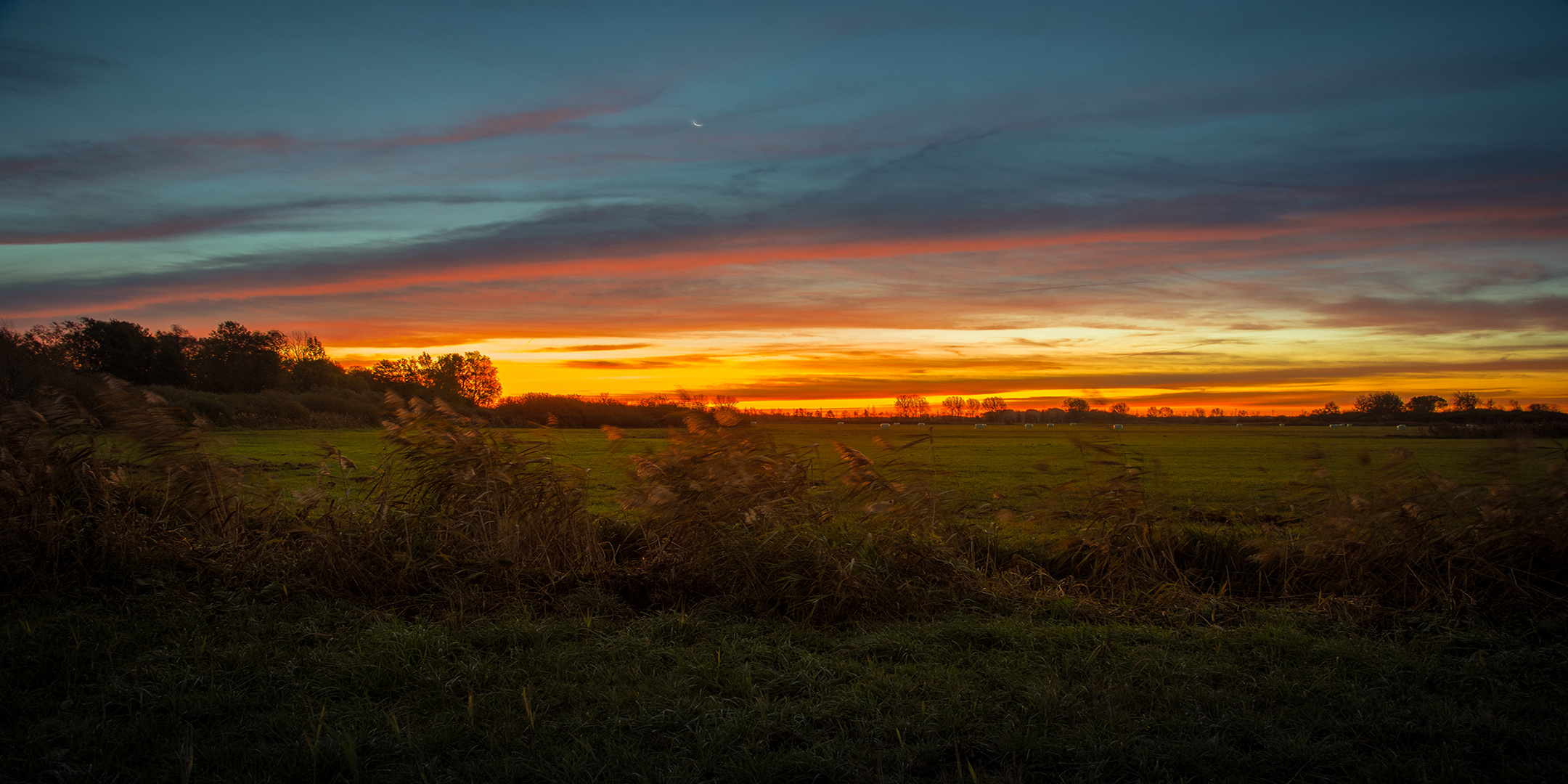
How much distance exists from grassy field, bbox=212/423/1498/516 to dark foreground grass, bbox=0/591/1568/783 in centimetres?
276

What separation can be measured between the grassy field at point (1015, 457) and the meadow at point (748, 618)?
33cm

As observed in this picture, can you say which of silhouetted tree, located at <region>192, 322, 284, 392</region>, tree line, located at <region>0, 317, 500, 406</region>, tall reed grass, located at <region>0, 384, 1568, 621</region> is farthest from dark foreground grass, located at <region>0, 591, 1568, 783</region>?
silhouetted tree, located at <region>192, 322, 284, 392</region>

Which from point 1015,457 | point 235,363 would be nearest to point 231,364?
point 235,363

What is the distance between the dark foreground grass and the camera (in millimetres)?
3441

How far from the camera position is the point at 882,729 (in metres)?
3.75

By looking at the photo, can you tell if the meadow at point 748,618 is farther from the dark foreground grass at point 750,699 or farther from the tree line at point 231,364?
the tree line at point 231,364

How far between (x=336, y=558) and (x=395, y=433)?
1.49m

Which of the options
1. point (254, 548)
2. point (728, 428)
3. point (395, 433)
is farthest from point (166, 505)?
point (728, 428)

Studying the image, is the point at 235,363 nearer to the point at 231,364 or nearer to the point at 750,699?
the point at 231,364

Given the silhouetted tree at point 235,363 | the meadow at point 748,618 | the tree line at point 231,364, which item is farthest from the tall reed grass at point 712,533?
the silhouetted tree at point 235,363

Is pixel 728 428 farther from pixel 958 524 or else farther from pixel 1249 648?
pixel 1249 648

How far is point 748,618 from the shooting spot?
5805mm

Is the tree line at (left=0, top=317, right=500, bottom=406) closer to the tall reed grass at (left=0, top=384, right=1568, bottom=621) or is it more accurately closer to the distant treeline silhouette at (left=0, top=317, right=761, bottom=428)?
the distant treeline silhouette at (left=0, top=317, right=761, bottom=428)

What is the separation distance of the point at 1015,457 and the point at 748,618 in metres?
22.5
